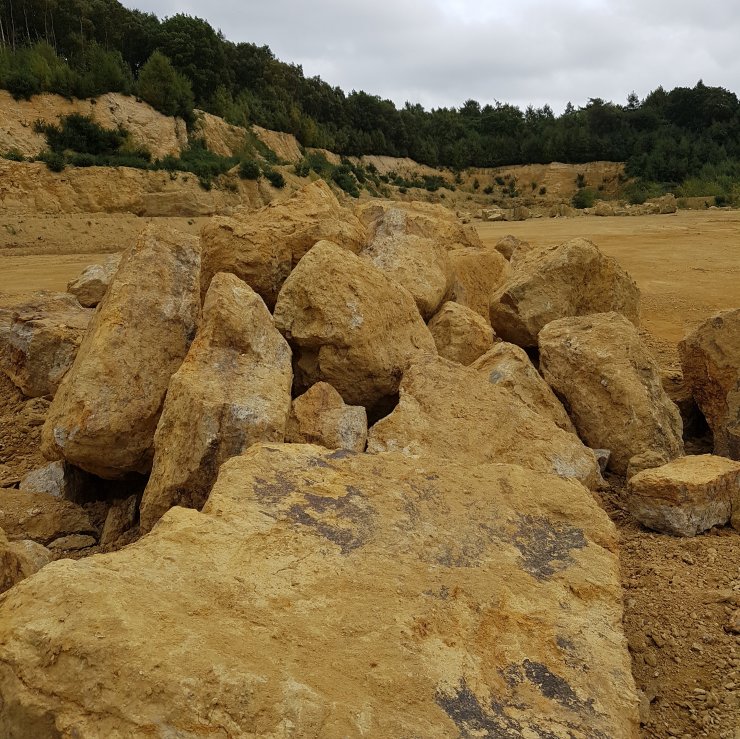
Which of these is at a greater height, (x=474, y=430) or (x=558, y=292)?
(x=558, y=292)

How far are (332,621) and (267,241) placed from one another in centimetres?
298

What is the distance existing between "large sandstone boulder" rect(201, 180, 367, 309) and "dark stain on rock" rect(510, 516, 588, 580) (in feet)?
8.00

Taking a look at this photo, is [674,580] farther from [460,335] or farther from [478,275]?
[478,275]

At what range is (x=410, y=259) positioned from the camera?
486 centimetres

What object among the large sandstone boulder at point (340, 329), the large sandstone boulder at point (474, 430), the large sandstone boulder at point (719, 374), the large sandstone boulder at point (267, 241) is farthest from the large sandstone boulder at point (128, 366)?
the large sandstone boulder at point (719, 374)

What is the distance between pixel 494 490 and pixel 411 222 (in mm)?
3306

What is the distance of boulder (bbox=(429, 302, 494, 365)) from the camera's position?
4473 millimetres

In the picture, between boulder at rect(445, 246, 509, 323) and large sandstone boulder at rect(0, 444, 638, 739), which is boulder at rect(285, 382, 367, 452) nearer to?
large sandstone boulder at rect(0, 444, 638, 739)

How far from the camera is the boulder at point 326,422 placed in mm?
3127

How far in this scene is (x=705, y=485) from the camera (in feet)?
9.52

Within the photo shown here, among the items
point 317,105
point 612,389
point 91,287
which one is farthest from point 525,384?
point 317,105

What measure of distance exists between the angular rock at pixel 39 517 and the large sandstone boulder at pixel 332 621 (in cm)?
133

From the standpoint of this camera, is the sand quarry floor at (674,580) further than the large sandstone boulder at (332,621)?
Yes

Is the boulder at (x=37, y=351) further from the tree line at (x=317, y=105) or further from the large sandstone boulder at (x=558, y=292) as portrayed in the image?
the tree line at (x=317, y=105)
